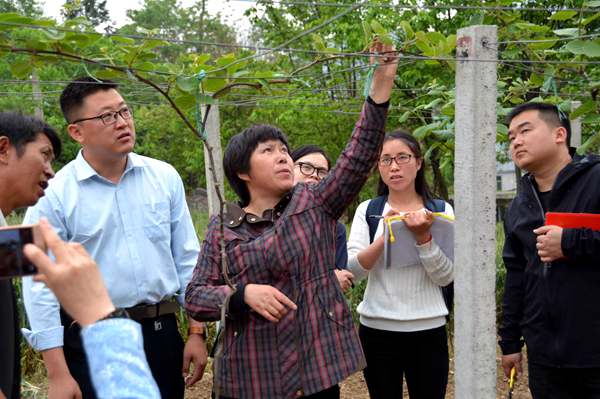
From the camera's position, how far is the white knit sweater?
3.26 m

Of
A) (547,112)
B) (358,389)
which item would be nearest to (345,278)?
→ (547,112)

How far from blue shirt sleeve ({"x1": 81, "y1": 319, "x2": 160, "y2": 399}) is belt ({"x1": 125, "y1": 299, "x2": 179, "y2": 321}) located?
1.63 metres

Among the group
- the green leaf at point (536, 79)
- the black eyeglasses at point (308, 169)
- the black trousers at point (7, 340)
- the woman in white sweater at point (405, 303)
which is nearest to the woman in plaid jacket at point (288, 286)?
the black trousers at point (7, 340)

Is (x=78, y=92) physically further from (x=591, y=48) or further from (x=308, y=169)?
(x=591, y=48)

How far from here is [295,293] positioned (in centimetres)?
248

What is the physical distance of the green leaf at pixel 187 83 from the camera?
2348 millimetres

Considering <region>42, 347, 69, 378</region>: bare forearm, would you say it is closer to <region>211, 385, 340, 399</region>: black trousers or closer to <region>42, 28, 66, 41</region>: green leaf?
<region>211, 385, 340, 399</region>: black trousers

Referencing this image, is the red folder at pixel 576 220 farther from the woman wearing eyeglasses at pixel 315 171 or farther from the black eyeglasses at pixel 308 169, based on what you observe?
the black eyeglasses at pixel 308 169

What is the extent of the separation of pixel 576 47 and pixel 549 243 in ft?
2.61

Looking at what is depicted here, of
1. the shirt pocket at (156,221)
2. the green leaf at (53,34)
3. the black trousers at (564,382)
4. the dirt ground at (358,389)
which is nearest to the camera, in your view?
the green leaf at (53,34)

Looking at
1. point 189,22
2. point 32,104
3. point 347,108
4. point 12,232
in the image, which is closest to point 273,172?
point 12,232

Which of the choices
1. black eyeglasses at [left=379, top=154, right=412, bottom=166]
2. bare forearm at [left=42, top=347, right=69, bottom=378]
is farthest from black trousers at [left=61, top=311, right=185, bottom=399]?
black eyeglasses at [left=379, top=154, right=412, bottom=166]

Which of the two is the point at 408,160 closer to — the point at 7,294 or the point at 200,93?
the point at 200,93

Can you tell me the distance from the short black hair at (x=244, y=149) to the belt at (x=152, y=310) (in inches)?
23.4
